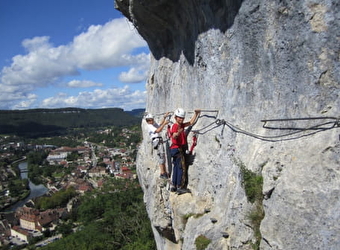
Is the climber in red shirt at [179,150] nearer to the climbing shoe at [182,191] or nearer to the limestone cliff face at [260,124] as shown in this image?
the climbing shoe at [182,191]

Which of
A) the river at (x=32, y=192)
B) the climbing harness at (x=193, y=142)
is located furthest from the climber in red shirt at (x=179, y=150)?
the river at (x=32, y=192)

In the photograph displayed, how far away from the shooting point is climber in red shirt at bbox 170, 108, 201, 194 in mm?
7227

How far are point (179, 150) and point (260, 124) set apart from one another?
8.46 ft

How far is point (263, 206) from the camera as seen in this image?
4676 mm

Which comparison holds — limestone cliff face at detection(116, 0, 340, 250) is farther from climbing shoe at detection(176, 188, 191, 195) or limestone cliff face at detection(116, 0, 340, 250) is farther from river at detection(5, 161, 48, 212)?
river at detection(5, 161, 48, 212)

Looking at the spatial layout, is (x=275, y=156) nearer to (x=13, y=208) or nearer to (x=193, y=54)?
(x=193, y=54)

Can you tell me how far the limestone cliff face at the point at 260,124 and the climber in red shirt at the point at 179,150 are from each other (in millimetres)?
227

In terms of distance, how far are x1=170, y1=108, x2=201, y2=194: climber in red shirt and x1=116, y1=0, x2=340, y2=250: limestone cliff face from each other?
23 centimetres

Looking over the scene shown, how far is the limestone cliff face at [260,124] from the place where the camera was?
4.01m

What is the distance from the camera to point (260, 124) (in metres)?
5.43

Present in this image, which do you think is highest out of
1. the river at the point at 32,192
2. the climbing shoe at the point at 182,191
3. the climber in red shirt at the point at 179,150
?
the climber in red shirt at the point at 179,150

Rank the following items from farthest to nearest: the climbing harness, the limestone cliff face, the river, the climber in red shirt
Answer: the river → the climbing harness → the climber in red shirt → the limestone cliff face

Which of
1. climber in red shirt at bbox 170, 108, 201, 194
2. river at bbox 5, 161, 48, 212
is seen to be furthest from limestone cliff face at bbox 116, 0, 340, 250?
river at bbox 5, 161, 48, 212

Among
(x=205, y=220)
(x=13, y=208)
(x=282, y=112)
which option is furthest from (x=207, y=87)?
(x=13, y=208)
